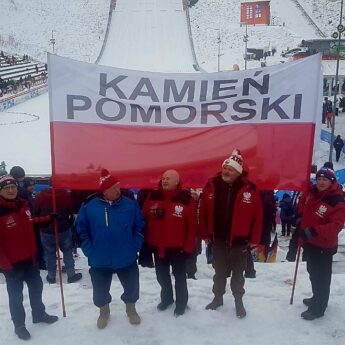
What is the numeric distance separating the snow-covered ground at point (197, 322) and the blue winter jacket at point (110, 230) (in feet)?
2.24

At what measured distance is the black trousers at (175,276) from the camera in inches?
173

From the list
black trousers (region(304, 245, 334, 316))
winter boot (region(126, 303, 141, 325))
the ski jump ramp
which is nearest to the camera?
black trousers (region(304, 245, 334, 316))

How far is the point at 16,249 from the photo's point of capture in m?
4.08

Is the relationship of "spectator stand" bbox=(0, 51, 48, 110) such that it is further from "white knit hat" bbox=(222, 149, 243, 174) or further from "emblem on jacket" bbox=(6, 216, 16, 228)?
"white knit hat" bbox=(222, 149, 243, 174)

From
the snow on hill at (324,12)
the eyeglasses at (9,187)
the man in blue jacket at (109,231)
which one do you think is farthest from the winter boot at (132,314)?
the snow on hill at (324,12)

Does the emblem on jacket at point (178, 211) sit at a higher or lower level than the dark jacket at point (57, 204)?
higher

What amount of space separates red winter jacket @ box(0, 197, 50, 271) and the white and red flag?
530mm

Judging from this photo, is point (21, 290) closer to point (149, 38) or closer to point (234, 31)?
point (149, 38)

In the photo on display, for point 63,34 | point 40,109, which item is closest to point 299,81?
point 40,109

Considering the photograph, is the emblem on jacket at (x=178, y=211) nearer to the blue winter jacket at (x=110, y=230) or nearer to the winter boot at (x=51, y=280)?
the blue winter jacket at (x=110, y=230)

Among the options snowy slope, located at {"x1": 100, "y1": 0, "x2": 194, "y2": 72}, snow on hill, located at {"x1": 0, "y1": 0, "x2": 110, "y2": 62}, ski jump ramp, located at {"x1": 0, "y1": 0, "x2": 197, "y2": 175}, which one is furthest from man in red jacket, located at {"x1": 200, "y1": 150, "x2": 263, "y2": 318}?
snow on hill, located at {"x1": 0, "y1": 0, "x2": 110, "y2": 62}

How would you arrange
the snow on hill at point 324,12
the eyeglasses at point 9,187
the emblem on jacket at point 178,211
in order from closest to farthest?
the eyeglasses at point 9,187, the emblem on jacket at point 178,211, the snow on hill at point 324,12

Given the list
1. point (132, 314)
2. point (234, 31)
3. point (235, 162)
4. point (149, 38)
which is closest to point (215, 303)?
point (132, 314)

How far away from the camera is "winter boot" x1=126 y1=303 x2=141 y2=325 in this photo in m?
4.46
